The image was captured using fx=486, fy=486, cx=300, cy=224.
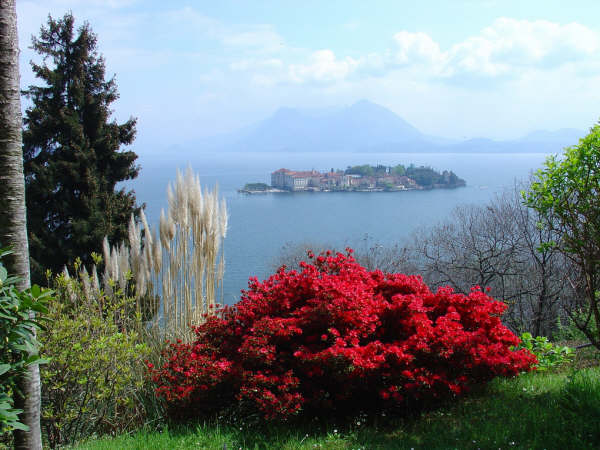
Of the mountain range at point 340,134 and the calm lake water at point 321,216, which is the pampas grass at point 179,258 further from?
the mountain range at point 340,134

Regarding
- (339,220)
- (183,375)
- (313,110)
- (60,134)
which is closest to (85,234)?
(60,134)

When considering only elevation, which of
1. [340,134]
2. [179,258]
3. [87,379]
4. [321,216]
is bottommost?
[321,216]

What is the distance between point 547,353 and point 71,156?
973 cm

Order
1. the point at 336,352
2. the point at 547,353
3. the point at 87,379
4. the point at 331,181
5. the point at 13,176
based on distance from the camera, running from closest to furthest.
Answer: the point at 13,176
the point at 336,352
the point at 87,379
the point at 547,353
the point at 331,181

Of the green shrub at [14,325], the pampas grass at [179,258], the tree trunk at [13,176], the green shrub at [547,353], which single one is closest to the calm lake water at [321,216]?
the pampas grass at [179,258]

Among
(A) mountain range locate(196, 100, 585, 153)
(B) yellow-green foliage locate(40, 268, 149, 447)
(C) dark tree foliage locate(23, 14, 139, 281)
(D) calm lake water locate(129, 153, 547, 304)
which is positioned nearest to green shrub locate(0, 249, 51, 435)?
(B) yellow-green foliage locate(40, 268, 149, 447)

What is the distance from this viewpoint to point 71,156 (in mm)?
10508

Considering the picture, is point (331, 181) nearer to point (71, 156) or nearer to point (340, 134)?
point (71, 156)

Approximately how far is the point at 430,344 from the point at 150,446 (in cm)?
199

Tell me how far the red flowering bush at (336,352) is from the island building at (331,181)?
4247cm

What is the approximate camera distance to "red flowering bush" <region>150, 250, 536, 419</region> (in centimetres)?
328

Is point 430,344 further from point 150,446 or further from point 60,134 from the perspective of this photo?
point 60,134

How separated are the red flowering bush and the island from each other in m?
42.3

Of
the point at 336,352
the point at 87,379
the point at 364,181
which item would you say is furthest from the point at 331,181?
the point at 336,352
